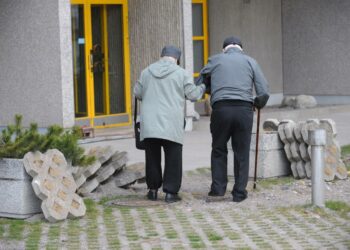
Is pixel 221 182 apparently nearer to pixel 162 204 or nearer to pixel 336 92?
pixel 162 204

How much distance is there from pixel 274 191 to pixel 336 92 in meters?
10.9

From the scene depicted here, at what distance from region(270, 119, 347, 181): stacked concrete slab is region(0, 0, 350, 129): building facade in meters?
4.35

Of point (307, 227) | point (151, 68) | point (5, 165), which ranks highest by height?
point (151, 68)

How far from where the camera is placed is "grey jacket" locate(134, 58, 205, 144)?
9297 millimetres

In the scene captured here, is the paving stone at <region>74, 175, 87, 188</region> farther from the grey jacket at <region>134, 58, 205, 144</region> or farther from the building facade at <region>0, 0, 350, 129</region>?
the building facade at <region>0, 0, 350, 129</region>

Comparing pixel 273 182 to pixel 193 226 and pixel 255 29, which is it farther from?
pixel 255 29

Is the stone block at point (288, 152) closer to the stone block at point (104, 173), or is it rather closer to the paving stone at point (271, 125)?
the paving stone at point (271, 125)

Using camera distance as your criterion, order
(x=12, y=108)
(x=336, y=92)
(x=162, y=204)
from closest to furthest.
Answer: (x=162, y=204)
(x=12, y=108)
(x=336, y=92)

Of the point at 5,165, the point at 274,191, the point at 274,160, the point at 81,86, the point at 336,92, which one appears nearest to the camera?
the point at 5,165

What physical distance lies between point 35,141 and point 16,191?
52 cm

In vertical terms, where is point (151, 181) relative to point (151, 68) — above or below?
below

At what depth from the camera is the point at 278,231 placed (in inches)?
326

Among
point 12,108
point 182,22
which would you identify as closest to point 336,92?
point 182,22

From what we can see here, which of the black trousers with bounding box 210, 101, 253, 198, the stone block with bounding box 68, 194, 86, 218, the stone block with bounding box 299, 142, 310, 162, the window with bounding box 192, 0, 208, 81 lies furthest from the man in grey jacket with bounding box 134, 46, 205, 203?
the window with bounding box 192, 0, 208, 81
